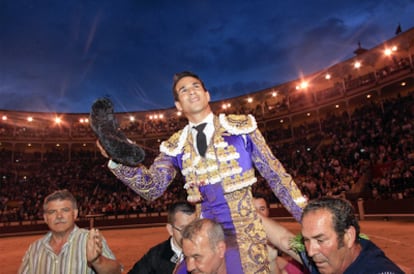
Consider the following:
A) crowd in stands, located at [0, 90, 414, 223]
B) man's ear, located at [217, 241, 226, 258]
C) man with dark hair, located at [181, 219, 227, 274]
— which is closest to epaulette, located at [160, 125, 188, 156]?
man with dark hair, located at [181, 219, 227, 274]

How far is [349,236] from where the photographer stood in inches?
70.9

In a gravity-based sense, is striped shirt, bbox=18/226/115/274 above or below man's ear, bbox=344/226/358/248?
below

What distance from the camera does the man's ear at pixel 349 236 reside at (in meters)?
1.80

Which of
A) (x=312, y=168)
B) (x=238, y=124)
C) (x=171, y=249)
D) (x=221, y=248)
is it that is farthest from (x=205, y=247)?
(x=312, y=168)

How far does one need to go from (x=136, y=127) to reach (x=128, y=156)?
3313cm

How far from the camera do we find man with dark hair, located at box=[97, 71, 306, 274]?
1.96 meters

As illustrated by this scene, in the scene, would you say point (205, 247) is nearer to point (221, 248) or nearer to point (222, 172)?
point (221, 248)

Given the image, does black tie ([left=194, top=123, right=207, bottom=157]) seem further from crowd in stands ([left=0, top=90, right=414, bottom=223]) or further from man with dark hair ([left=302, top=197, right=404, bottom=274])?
crowd in stands ([left=0, top=90, right=414, bottom=223])

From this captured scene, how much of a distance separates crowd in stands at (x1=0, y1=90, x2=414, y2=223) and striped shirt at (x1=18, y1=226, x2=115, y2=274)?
46.6 feet

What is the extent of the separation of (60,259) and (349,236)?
2.44 metres

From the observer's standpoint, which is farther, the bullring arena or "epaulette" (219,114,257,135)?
the bullring arena

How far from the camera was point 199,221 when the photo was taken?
186 centimetres

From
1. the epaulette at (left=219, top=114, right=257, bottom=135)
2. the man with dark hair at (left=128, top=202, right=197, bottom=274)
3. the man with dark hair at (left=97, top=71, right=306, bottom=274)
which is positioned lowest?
the man with dark hair at (left=128, top=202, right=197, bottom=274)

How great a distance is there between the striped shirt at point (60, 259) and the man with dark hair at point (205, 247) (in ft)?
4.49
